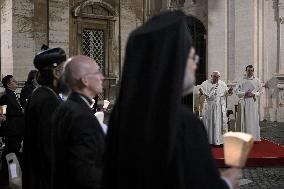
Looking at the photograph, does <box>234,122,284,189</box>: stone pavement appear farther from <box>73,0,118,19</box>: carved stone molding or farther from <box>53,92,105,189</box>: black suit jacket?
<box>73,0,118,19</box>: carved stone molding

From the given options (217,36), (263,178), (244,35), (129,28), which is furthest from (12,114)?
(129,28)

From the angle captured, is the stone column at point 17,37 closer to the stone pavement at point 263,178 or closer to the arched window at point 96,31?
the arched window at point 96,31

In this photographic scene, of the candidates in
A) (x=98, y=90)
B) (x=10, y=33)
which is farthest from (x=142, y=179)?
(x=10, y=33)

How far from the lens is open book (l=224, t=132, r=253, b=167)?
2004 mm

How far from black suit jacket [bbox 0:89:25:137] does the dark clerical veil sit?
603cm

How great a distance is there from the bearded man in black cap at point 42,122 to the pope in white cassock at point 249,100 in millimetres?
7835

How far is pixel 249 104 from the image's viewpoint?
1081 centimetres

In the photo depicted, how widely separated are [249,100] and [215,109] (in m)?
1.12

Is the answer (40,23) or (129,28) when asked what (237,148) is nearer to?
(40,23)

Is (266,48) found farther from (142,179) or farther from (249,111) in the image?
(142,179)

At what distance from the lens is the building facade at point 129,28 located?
15.8 metres

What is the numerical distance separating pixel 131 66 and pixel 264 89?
14790mm

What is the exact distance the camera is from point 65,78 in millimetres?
2717

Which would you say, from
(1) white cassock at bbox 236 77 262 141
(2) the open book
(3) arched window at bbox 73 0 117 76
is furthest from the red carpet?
(3) arched window at bbox 73 0 117 76
